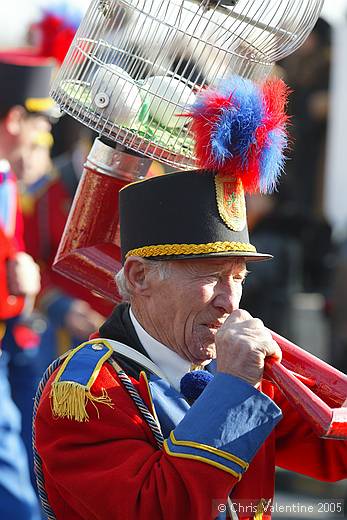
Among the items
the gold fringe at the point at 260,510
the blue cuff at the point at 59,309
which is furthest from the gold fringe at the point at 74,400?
the blue cuff at the point at 59,309

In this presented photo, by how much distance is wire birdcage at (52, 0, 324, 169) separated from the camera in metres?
3.40

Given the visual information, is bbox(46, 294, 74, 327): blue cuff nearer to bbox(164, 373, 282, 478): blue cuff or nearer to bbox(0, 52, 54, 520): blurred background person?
bbox(0, 52, 54, 520): blurred background person

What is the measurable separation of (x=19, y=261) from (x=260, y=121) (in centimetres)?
262

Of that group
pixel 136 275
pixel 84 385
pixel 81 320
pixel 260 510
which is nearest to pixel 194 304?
pixel 136 275

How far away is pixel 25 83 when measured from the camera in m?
6.18

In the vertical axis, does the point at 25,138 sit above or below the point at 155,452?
below

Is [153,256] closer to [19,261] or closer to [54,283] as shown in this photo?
[19,261]

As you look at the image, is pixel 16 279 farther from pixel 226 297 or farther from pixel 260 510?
pixel 260 510

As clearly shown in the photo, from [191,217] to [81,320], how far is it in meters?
3.47

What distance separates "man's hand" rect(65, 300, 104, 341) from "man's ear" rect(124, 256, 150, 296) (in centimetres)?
324

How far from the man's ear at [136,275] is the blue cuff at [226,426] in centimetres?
42

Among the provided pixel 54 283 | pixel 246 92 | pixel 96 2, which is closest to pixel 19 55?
pixel 54 283

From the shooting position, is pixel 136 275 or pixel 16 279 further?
pixel 16 279

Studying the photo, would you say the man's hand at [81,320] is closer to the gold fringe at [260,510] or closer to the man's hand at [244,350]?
the gold fringe at [260,510]
